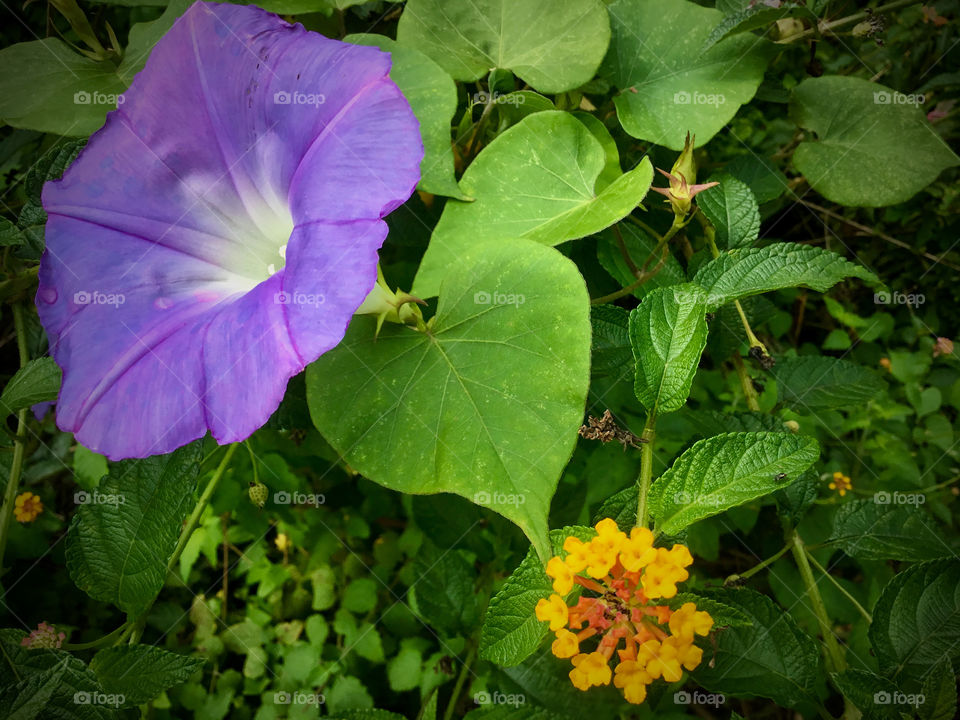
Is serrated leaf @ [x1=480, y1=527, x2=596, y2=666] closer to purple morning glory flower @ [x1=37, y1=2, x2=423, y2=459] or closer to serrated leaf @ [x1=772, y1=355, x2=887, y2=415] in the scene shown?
purple morning glory flower @ [x1=37, y1=2, x2=423, y2=459]

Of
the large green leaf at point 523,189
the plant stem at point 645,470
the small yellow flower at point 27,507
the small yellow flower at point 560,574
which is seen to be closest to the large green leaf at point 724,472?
the plant stem at point 645,470

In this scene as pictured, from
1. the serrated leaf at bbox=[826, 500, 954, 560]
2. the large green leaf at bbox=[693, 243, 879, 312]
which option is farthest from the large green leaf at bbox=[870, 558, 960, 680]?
the large green leaf at bbox=[693, 243, 879, 312]

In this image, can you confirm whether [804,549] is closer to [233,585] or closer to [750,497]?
[750,497]

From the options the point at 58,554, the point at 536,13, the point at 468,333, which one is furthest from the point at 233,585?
the point at 536,13

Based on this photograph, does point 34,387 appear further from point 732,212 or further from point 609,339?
point 732,212

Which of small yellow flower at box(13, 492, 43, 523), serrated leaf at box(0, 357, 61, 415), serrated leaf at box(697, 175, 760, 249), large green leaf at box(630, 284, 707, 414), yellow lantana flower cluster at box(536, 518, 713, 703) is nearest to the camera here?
yellow lantana flower cluster at box(536, 518, 713, 703)

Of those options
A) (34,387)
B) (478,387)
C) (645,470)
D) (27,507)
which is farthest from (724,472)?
(27,507)
